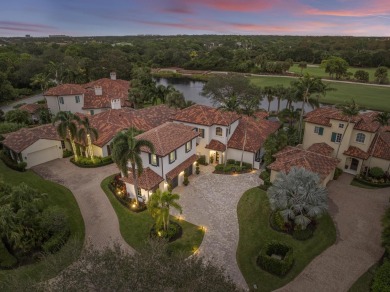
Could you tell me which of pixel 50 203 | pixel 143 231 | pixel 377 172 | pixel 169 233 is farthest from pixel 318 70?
pixel 50 203

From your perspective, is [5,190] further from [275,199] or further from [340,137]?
[340,137]

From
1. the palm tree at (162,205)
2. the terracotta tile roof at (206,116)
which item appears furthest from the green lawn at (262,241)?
the terracotta tile roof at (206,116)

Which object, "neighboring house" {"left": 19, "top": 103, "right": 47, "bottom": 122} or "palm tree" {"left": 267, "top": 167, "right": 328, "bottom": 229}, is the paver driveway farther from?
"neighboring house" {"left": 19, "top": 103, "right": 47, "bottom": 122}

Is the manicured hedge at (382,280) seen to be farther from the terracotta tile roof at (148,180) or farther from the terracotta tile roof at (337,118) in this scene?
the terracotta tile roof at (148,180)

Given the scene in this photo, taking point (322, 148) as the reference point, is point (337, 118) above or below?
above

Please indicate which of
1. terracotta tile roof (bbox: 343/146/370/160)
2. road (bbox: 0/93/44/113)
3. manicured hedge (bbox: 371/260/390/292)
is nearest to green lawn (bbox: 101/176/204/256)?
manicured hedge (bbox: 371/260/390/292)

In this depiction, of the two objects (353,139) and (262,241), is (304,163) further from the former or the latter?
(262,241)
